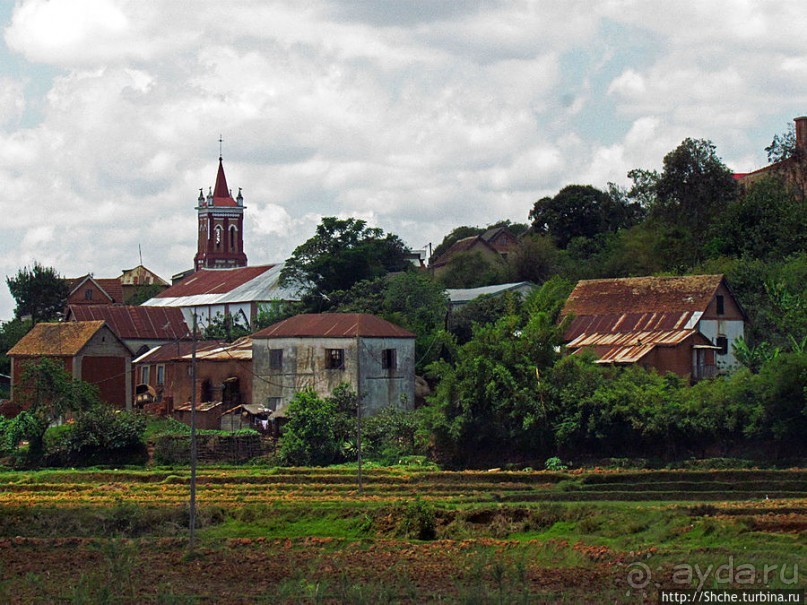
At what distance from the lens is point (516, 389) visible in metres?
45.0

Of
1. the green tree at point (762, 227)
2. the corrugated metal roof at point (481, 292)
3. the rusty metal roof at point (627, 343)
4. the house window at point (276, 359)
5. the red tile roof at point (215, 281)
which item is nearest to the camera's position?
→ the rusty metal roof at point (627, 343)

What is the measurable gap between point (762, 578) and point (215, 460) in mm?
28290

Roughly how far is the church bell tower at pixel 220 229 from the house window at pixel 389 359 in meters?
55.7

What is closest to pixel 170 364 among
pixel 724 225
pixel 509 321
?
pixel 509 321

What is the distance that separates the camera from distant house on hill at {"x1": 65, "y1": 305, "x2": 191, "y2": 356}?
234 ft

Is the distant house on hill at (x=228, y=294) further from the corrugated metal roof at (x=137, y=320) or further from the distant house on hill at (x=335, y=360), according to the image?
the distant house on hill at (x=335, y=360)

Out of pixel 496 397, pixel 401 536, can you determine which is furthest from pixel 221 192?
pixel 401 536

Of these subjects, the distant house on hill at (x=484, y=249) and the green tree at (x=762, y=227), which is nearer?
the green tree at (x=762, y=227)

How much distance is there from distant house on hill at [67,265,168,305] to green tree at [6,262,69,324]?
3.89ft

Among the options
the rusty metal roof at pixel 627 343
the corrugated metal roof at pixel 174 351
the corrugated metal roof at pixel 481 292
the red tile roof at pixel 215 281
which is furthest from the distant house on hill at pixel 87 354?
the rusty metal roof at pixel 627 343

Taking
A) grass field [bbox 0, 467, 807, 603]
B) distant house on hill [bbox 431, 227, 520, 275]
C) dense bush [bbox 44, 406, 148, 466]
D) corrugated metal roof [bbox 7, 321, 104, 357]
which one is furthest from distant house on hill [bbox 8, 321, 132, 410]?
distant house on hill [bbox 431, 227, 520, 275]

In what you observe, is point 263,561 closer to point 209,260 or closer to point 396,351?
point 396,351

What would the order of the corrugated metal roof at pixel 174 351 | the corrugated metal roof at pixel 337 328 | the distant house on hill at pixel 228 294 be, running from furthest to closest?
the distant house on hill at pixel 228 294 < the corrugated metal roof at pixel 174 351 < the corrugated metal roof at pixel 337 328

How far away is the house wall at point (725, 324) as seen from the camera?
5162cm
